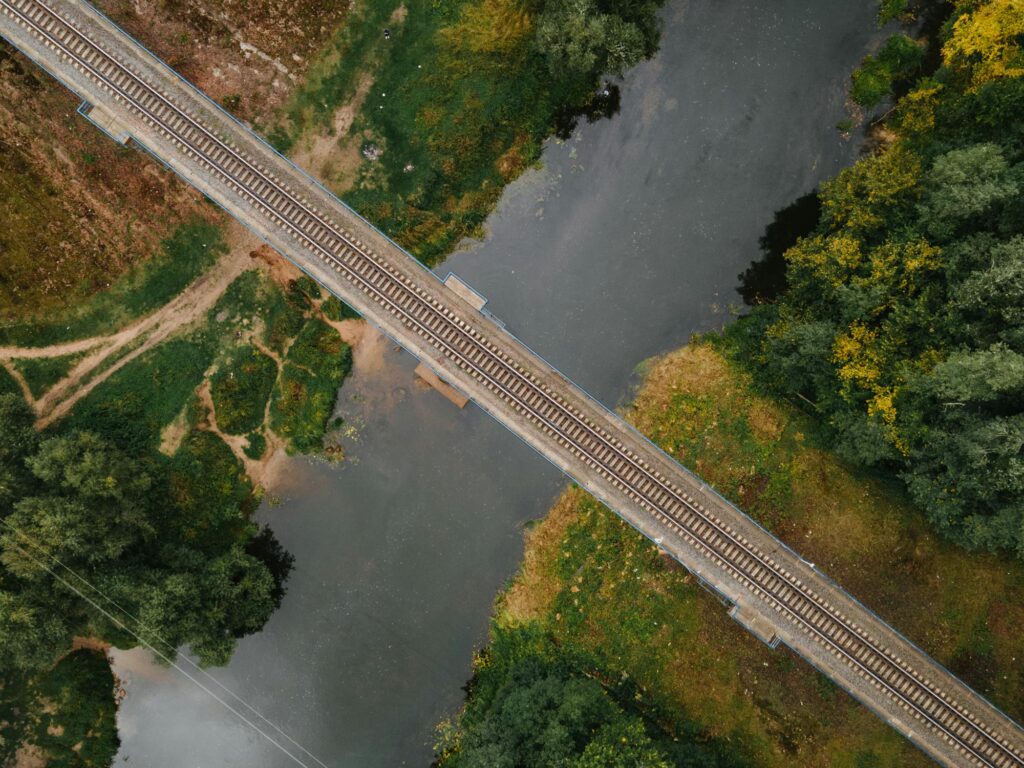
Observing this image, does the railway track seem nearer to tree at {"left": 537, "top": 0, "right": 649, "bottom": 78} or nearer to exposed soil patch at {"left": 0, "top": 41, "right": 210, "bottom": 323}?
exposed soil patch at {"left": 0, "top": 41, "right": 210, "bottom": 323}

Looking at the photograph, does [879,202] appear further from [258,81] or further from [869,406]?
[258,81]

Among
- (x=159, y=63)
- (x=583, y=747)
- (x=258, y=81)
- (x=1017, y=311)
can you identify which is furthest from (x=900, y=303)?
(x=159, y=63)

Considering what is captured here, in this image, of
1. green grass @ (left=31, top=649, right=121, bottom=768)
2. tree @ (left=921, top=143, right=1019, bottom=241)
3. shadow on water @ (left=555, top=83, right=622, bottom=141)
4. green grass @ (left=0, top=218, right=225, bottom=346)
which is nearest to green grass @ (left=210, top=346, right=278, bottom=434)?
green grass @ (left=0, top=218, right=225, bottom=346)

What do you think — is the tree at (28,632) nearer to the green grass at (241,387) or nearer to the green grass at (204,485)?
the green grass at (204,485)

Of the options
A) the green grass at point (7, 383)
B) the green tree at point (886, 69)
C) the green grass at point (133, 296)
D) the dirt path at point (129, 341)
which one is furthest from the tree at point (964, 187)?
the green grass at point (7, 383)

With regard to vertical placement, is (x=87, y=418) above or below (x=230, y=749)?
above
